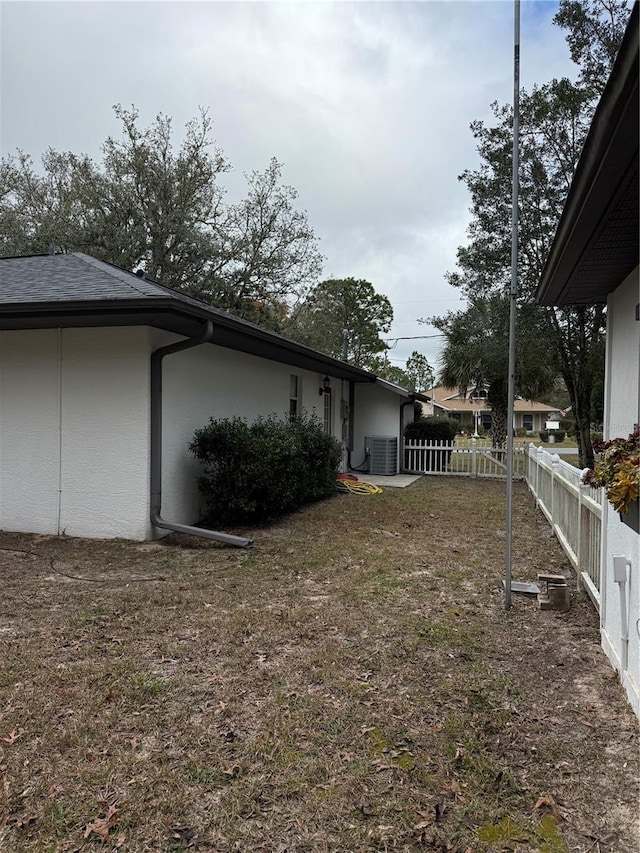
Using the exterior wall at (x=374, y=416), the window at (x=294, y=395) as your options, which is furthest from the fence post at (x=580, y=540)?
the exterior wall at (x=374, y=416)

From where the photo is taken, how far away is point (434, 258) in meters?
21.5

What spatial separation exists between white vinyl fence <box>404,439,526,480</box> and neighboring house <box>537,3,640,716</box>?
1039 cm

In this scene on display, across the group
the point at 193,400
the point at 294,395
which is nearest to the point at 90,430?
the point at 193,400

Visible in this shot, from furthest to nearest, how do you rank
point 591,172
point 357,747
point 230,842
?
point 357,747
point 591,172
point 230,842

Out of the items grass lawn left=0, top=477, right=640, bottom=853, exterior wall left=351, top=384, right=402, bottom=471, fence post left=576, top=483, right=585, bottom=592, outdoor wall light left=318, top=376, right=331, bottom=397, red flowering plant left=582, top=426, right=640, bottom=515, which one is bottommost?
grass lawn left=0, top=477, right=640, bottom=853

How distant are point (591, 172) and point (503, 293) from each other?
366 inches

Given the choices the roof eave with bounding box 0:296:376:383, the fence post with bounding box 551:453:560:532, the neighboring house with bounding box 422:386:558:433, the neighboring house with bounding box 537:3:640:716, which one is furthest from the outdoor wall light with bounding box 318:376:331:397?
the neighboring house with bounding box 422:386:558:433

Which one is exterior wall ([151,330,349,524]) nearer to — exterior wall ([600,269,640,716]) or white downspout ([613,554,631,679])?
exterior wall ([600,269,640,716])

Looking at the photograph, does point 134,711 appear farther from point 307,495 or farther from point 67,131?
point 67,131

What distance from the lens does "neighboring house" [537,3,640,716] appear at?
196 centimetres

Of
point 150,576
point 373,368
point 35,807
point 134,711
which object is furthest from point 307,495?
point 373,368

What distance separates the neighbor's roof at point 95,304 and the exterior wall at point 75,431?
1.02 feet

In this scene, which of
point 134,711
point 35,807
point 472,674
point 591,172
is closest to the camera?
point 35,807

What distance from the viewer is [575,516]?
5395 millimetres
